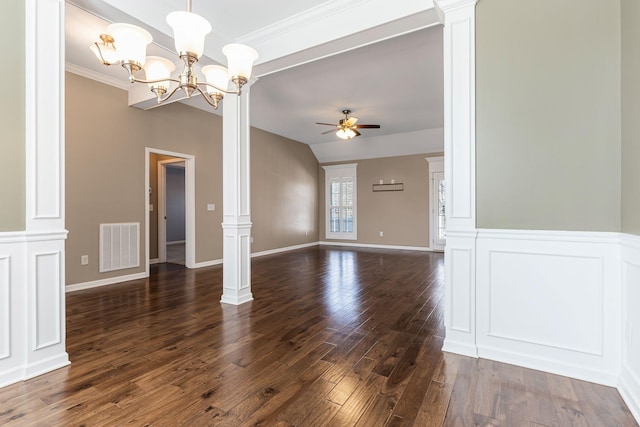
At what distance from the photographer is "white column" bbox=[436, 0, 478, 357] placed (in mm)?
2250

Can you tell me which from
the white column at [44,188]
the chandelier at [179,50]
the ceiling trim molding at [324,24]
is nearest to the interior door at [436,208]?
the ceiling trim molding at [324,24]

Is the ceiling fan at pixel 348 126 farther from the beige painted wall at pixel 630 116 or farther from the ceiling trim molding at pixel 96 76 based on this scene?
the beige painted wall at pixel 630 116

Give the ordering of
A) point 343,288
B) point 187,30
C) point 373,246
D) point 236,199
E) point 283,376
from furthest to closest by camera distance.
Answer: point 373,246 < point 343,288 < point 236,199 < point 283,376 < point 187,30

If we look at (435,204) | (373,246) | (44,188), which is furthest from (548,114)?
(373,246)

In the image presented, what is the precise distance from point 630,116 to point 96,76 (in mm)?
5538

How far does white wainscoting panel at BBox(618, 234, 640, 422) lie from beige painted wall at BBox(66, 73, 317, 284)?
5.52 meters

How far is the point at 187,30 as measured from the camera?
6.10ft

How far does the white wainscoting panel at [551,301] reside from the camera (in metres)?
1.90

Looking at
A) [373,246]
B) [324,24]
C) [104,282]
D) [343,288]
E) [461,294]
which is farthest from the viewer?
[373,246]

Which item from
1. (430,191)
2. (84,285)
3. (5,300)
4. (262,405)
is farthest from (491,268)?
(430,191)

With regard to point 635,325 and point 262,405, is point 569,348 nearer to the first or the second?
point 635,325

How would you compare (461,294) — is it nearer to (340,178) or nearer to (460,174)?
(460,174)

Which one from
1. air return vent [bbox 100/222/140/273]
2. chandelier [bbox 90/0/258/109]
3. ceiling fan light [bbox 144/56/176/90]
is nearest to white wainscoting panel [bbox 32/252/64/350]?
chandelier [bbox 90/0/258/109]

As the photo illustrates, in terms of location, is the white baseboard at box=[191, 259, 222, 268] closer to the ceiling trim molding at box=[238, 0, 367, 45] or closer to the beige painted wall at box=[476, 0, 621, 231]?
the ceiling trim molding at box=[238, 0, 367, 45]
